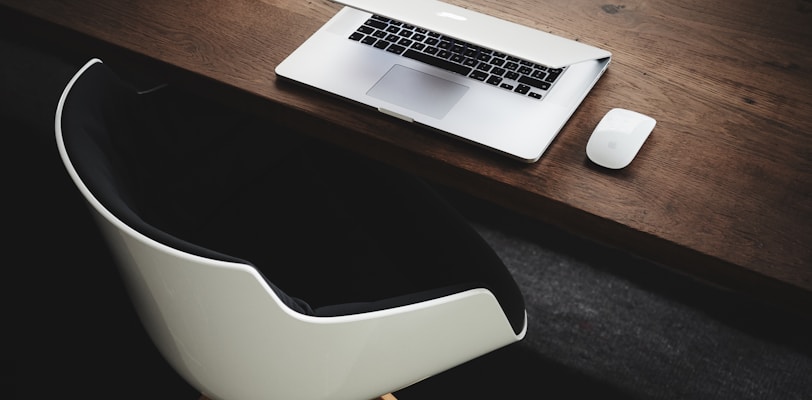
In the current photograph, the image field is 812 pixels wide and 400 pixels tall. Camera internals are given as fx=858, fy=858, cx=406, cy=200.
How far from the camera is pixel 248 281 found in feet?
2.85

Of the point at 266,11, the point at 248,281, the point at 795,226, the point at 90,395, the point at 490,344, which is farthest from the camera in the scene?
the point at 90,395

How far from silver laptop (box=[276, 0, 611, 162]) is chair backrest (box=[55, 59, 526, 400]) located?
0.21 metres

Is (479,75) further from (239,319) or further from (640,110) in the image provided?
(239,319)

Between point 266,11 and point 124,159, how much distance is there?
1.18ft

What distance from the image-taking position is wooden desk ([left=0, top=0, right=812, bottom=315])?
982 millimetres

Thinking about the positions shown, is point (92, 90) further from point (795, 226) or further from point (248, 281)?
point (795, 226)

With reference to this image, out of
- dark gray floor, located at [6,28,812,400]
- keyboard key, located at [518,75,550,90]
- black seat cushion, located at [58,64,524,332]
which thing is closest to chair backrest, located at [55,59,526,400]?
black seat cushion, located at [58,64,524,332]

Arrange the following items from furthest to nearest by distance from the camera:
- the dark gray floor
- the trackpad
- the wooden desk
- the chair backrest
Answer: the dark gray floor
the trackpad
the wooden desk
the chair backrest

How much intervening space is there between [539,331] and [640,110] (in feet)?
2.38

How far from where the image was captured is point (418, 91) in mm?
1133

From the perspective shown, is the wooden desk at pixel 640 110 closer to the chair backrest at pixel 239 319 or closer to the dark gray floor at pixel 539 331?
the chair backrest at pixel 239 319

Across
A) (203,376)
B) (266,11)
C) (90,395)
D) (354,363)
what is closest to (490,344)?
(354,363)

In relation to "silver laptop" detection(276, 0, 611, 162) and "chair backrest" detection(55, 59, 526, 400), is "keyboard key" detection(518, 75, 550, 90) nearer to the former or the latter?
"silver laptop" detection(276, 0, 611, 162)

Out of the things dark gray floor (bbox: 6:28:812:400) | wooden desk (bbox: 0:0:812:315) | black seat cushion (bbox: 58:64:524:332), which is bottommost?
dark gray floor (bbox: 6:28:812:400)
